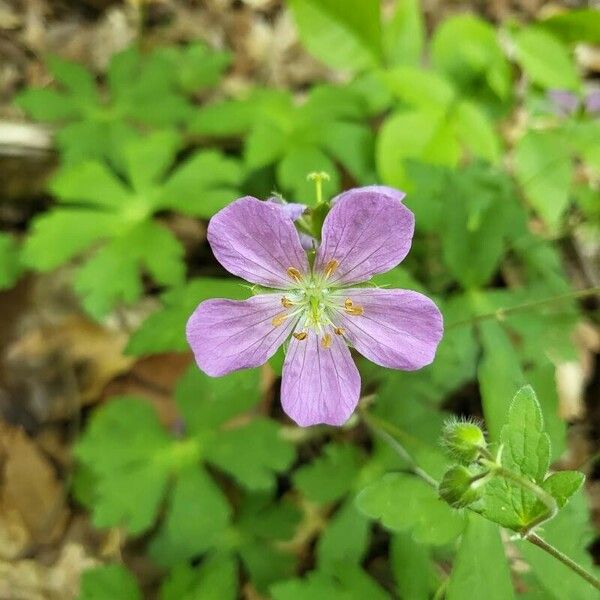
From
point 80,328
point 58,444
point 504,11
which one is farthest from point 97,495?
point 504,11

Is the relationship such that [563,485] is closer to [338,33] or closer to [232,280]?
[232,280]

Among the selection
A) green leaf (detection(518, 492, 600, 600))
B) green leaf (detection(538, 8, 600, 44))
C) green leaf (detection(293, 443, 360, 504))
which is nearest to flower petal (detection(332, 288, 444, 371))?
green leaf (detection(518, 492, 600, 600))

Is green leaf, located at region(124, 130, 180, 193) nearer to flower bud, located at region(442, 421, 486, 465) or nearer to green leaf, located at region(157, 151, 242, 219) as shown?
green leaf, located at region(157, 151, 242, 219)

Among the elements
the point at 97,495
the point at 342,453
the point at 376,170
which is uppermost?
the point at 376,170

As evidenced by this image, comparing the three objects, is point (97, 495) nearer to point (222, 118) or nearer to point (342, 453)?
point (342, 453)

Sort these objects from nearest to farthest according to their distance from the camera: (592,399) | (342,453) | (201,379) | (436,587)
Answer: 1. (436,587)
2. (201,379)
3. (342,453)
4. (592,399)

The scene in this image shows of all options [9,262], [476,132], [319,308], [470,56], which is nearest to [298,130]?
[476,132]

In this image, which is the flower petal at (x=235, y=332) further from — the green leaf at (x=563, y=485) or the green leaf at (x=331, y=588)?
the green leaf at (x=331, y=588)
